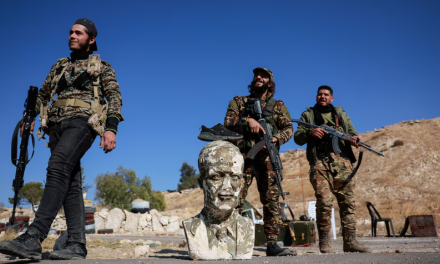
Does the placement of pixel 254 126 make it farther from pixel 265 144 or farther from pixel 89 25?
pixel 89 25

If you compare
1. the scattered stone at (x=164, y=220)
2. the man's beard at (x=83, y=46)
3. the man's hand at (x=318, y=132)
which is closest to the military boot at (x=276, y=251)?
the man's hand at (x=318, y=132)

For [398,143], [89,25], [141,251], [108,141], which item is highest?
[398,143]

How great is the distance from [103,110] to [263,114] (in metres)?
2.27

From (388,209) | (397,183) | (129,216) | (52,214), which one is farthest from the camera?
(397,183)

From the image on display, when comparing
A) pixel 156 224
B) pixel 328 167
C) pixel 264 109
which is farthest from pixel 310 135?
pixel 156 224

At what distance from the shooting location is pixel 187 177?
71.7 m

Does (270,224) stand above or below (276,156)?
below

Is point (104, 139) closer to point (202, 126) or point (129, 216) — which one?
point (202, 126)

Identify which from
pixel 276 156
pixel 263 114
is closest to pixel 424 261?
pixel 276 156

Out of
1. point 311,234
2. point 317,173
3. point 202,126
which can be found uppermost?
point 202,126

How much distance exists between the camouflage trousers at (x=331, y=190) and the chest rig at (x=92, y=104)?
10.6 feet

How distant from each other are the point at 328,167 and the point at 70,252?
3.76 m

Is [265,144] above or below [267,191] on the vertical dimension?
above

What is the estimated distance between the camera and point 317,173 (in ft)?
17.7
